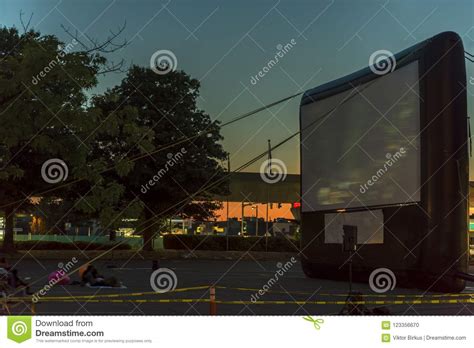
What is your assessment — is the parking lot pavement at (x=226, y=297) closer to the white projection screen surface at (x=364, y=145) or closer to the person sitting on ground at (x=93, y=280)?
the person sitting on ground at (x=93, y=280)

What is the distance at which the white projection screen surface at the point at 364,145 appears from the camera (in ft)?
54.9

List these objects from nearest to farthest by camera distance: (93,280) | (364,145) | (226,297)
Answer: (226,297) < (93,280) < (364,145)

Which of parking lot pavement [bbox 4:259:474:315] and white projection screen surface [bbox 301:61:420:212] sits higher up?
white projection screen surface [bbox 301:61:420:212]

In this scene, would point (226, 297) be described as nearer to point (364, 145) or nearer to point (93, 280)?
point (93, 280)

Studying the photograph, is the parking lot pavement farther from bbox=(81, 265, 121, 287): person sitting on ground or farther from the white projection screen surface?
the white projection screen surface

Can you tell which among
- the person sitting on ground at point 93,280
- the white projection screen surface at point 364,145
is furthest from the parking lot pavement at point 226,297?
the white projection screen surface at point 364,145

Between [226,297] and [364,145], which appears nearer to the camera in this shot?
[226,297]

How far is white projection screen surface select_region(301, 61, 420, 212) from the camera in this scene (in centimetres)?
1672

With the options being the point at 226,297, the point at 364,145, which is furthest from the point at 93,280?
the point at 364,145

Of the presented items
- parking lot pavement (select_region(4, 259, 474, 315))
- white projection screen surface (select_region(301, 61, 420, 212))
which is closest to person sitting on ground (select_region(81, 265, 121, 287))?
parking lot pavement (select_region(4, 259, 474, 315))

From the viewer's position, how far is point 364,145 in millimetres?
18203
